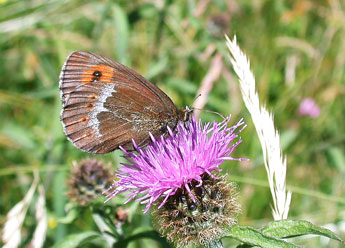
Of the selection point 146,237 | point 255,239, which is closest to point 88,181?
point 146,237

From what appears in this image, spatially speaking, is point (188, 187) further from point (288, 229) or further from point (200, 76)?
point (200, 76)

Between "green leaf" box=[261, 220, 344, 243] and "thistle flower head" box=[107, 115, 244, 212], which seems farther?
"thistle flower head" box=[107, 115, 244, 212]

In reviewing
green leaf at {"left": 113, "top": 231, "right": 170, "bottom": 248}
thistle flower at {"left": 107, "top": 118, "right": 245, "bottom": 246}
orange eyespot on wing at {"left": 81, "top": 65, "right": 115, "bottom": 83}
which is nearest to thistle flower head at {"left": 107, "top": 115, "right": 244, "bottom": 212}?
thistle flower at {"left": 107, "top": 118, "right": 245, "bottom": 246}

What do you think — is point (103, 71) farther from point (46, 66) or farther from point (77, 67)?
point (46, 66)

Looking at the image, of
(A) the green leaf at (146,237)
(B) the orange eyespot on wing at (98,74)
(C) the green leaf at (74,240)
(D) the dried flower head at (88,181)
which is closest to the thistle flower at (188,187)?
(A) the green leaf at (146,237)

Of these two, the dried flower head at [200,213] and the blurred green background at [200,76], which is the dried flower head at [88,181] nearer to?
the blurred green background at [200,76]

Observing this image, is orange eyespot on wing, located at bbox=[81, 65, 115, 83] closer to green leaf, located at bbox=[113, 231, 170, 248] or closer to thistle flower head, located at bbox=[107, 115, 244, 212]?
thistle flower head, located at bbox=[107, 115, 244, 212]
